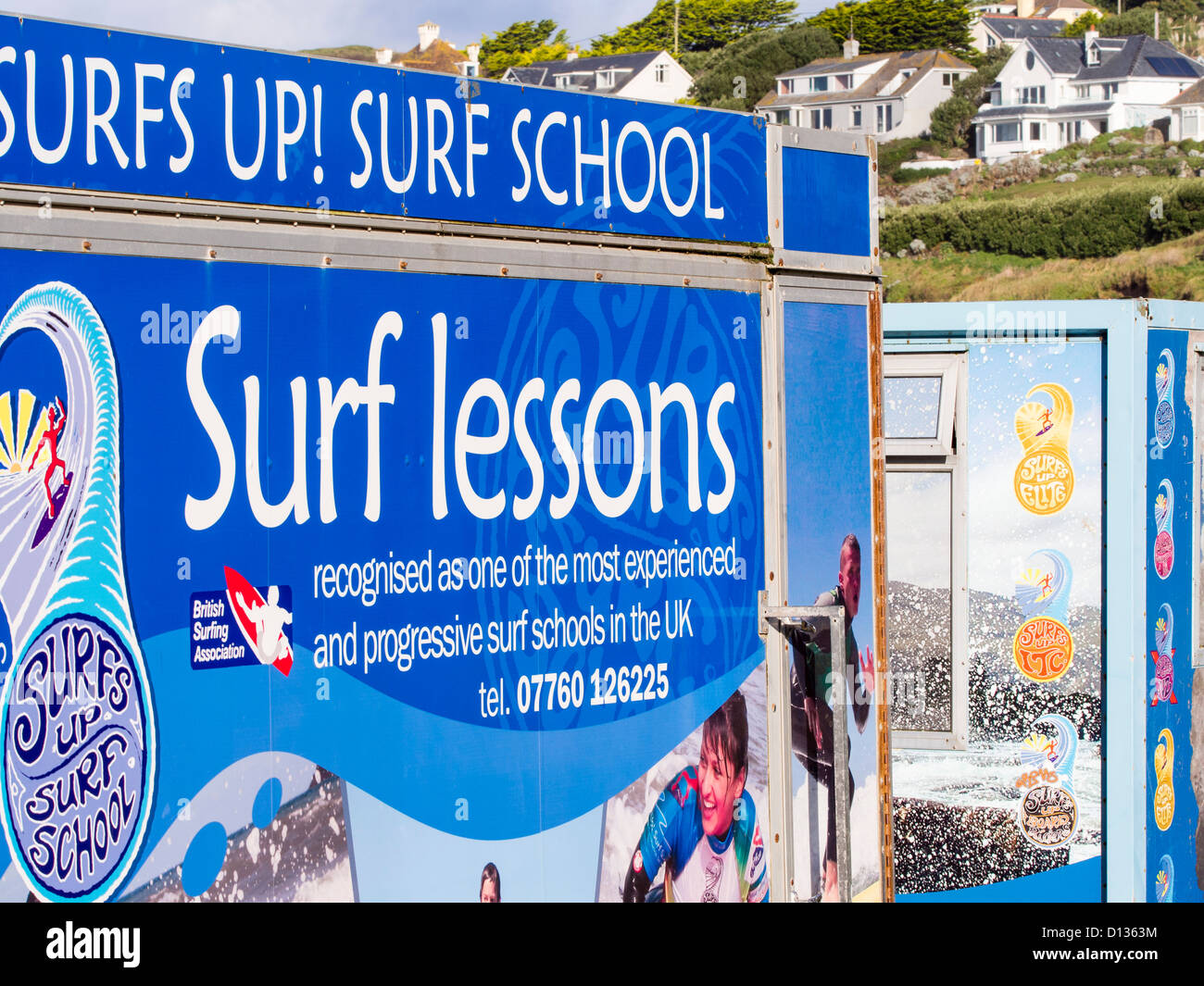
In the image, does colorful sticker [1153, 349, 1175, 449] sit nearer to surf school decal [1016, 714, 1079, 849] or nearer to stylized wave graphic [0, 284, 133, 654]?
surf school decal [1016, 714, 1079, 849]

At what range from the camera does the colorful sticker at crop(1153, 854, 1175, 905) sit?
7070 millimetres

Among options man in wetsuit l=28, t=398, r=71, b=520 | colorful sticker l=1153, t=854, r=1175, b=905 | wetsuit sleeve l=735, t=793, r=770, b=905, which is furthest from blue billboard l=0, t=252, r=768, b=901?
colorful sticker l=1153, t=854, r=1175, b=905

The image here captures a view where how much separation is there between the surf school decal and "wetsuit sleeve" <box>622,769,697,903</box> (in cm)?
329

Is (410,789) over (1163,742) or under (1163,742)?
over

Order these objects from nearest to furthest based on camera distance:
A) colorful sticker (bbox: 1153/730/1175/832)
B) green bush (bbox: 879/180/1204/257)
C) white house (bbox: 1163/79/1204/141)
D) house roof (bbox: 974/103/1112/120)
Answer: colorful sticker (bbox: 1153/730/1175/832) < green bush (bbox: 879/180/1204/257) < white house (bbox: 1163/79/1204/141) < house roof (bbox: 974/103/1112/120)

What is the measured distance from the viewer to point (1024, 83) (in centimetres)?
7375

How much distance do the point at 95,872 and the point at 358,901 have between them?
0.64 meters

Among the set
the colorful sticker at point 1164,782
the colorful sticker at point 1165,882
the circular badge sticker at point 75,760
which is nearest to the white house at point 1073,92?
the colorful sticker at point 1164,782

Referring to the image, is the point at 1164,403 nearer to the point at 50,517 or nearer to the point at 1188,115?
the point at 50,517

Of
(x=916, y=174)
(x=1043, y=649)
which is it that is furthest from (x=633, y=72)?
(x=1043, y=649)

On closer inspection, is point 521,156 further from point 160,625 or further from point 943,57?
point 943,57

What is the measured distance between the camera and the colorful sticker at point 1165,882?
707 centimetres

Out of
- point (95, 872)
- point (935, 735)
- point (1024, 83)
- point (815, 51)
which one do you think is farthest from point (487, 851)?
point (815, 51)

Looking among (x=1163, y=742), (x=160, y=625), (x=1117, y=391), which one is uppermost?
(x=1117, y=391)
